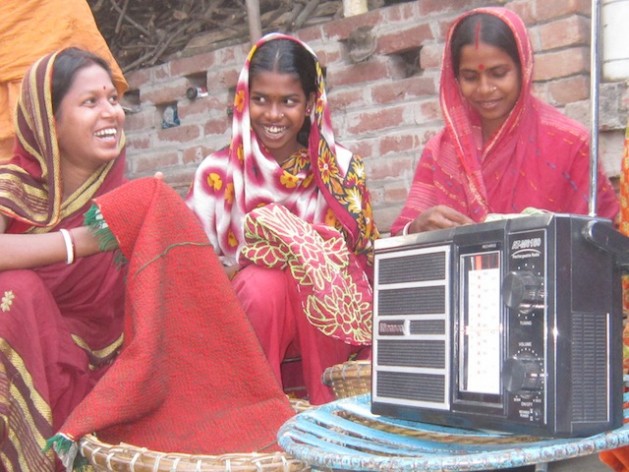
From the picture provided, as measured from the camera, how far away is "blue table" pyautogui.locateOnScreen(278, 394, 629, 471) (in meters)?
0.96

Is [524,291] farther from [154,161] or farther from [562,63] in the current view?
[154,161]

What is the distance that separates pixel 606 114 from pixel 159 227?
134 cm

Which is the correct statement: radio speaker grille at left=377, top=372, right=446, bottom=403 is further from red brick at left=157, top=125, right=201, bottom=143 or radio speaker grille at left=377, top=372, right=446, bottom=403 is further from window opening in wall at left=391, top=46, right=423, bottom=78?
red brick at left=157, top=125, right=201, bottom=143

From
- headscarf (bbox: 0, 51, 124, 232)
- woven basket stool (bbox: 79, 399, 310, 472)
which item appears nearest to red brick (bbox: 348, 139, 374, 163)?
headscarf (bbox: 0, 51, 124, 232)

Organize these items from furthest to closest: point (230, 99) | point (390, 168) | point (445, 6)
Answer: point (230, 99), point (390, 168), point (445, 6)

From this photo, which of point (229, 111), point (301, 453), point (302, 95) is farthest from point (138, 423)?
point (229, 111)

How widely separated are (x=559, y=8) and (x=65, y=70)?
138cm

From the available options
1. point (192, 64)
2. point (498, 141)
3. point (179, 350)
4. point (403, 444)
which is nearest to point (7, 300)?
point (179, 350)

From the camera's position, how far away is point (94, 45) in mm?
3316

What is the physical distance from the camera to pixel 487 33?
215 centimetres

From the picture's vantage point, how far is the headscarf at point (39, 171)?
2121 millimetres

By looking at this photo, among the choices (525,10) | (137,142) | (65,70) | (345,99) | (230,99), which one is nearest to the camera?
(65,70)

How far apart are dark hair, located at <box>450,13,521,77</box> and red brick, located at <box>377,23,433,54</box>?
668 millimetres

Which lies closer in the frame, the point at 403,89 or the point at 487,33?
the point at 487,33
